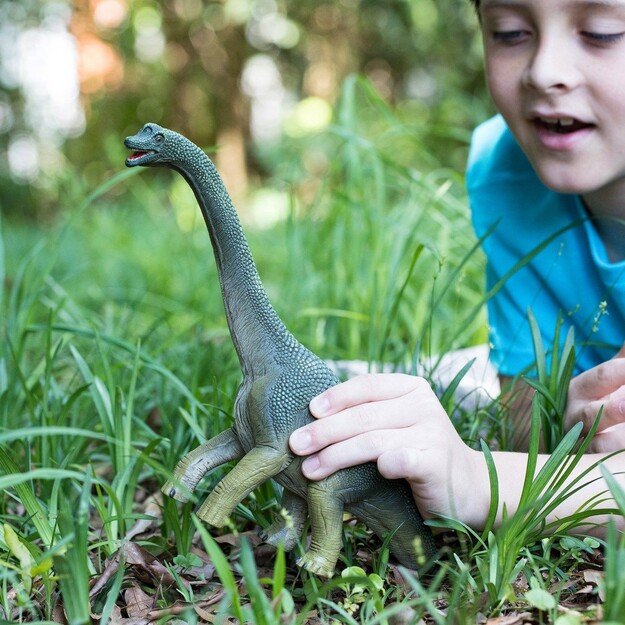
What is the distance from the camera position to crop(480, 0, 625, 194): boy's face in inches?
57.5

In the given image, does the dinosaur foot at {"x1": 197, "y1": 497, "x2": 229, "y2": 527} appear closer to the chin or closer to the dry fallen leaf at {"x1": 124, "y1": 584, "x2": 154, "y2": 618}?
the dry fallen leaf at {"x1": 124, "y1": 584, "x2": 154, "y2": 618}

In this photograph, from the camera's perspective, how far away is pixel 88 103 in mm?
10141

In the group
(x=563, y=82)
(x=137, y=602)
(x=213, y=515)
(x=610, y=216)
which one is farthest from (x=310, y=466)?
(x=610, y=216)

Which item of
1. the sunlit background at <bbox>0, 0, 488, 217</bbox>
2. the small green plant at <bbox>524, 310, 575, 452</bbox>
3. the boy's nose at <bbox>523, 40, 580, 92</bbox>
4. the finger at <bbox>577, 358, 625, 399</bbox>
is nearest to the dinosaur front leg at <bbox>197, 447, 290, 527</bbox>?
the small green plant at <bbox>524, 310, 575, 452</bbox>

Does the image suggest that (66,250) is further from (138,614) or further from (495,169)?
(138,614)

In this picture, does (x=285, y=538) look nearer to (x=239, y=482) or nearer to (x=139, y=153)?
(x=239, y=482)

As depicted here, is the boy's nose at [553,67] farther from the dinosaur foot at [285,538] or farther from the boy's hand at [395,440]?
the dinosaur foot at [285,538]

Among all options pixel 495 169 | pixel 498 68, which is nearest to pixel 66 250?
pixel 495 169

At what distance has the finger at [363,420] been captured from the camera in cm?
110

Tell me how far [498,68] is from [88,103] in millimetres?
9357

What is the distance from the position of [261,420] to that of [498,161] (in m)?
1.23

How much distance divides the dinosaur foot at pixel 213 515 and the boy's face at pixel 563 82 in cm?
96

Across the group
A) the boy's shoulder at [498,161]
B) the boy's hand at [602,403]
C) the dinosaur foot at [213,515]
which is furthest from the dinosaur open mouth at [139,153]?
the boy's shoulder at [498,161]

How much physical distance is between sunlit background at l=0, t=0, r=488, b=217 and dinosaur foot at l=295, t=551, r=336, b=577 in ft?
18.9
